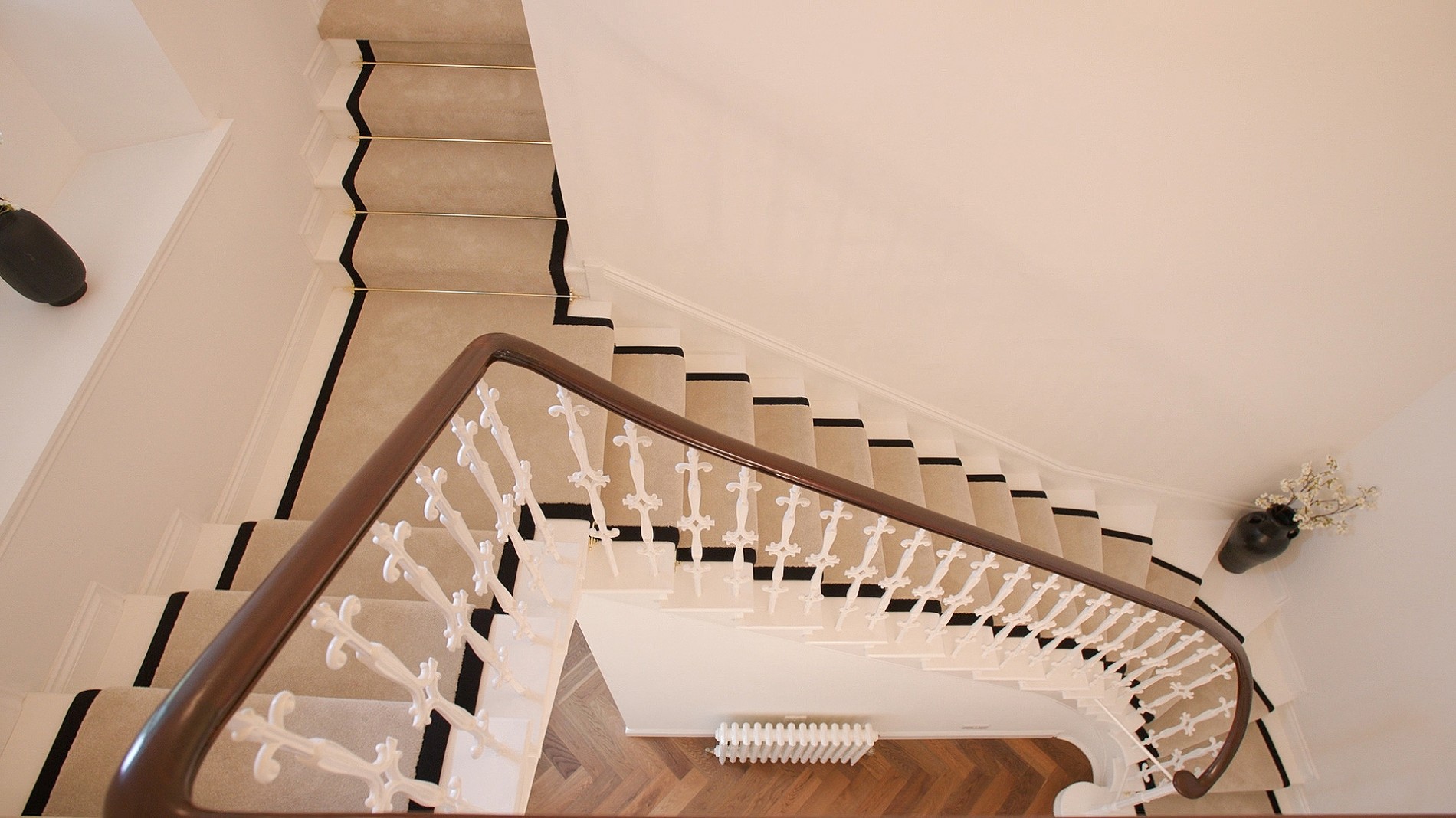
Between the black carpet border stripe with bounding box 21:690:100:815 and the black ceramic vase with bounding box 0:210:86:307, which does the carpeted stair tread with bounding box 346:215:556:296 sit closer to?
the black ceramic vase with bounding box 0:210:86:307

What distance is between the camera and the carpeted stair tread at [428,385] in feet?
7.69

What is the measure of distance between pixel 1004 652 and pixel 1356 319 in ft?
6.45

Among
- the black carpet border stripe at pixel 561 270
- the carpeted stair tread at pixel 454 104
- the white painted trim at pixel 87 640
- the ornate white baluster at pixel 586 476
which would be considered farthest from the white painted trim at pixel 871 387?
the white painted trim at pixel 87 640

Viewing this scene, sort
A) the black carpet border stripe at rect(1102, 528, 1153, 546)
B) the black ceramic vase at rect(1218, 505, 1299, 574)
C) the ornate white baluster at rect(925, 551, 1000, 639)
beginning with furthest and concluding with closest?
1. the black carpet border stripe at rect(1102, 528, 1153, 546)
2. the black ceramic vase at rect(1218, 505, 1299, 574)
3. the ornate white baluster at rect(925, 551, 1000, 639)

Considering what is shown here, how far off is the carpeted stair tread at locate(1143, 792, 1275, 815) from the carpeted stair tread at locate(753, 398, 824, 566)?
2.57 meters

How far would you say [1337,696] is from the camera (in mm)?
3586

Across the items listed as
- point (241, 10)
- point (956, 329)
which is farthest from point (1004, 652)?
point (241, 10)

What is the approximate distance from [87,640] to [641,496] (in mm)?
1471

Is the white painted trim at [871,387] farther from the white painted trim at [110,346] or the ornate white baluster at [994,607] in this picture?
the white painted trim at [110,346]

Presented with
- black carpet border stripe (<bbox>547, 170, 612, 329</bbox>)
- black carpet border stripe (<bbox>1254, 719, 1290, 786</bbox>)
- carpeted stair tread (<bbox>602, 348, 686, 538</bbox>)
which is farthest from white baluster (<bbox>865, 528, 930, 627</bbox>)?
black carpet border stripe (<bbox>1254, 719, 1290, 786</bbox>)

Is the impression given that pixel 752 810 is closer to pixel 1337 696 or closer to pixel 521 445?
pixel 521 445

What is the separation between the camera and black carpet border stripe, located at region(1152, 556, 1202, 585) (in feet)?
12.5

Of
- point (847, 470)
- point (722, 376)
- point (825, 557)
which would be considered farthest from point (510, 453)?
point (847, 470)

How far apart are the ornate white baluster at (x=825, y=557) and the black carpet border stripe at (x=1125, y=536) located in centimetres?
211
